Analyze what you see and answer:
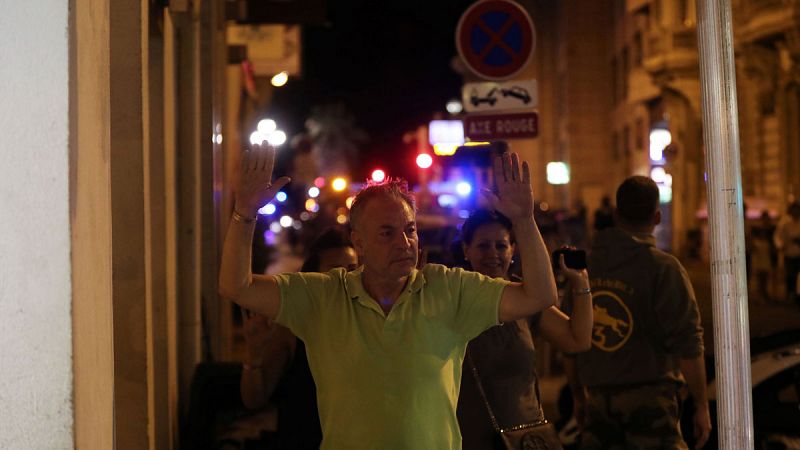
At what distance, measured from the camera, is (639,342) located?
5844 millimetres

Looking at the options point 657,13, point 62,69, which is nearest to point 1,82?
point 62,69

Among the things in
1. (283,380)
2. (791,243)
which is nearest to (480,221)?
(283,380)

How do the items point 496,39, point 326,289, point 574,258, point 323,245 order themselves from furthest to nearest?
point 496,39, point 323,245, point 574,258, point 326,289

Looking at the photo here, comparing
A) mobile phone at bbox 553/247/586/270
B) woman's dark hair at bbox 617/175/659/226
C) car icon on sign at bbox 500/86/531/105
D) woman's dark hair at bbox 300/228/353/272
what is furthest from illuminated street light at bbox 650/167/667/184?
mobile phone at bbox 553/247/586/270

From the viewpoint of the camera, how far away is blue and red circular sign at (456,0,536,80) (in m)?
10.4

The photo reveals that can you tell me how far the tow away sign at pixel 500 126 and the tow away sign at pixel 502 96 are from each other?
4.7 inches

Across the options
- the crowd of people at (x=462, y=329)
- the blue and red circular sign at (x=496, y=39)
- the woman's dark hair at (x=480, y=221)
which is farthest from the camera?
the blue and red circular sign at (x=496, y=39)

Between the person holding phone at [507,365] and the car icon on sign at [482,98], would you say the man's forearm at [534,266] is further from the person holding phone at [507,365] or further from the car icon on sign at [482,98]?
the car icon on sign at [482,98]

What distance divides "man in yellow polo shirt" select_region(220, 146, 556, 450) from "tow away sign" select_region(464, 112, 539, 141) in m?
6.52

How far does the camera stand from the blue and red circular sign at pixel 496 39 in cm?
1039

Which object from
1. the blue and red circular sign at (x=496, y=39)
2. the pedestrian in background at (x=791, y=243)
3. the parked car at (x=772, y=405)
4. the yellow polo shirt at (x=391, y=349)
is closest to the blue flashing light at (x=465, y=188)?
the blue and red circular sign at (x=496, y=39)

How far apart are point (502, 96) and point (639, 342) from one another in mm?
5173

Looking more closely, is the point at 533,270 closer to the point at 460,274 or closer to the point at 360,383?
the point at 460,274

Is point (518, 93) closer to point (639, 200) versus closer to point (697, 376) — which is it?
point (639, 200)
